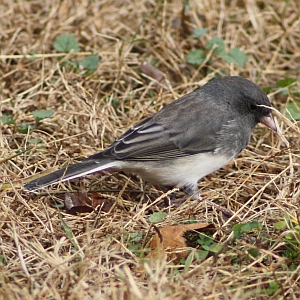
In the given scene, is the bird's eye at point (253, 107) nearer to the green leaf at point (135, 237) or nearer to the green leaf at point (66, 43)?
the green leaf at point (135, 237)

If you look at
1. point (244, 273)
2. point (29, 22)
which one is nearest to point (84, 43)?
point (29, 22)

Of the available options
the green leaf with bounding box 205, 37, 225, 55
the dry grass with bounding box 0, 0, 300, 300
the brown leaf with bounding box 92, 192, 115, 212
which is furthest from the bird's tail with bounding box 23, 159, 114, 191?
the green leaf with bounding box 205, 37, 225, 55

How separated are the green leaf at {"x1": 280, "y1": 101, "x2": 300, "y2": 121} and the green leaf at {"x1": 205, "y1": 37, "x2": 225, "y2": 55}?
0.73 m

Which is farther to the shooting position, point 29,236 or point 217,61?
point 217,61

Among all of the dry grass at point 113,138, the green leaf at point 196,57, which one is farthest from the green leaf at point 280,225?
the green leaf at point 196,57

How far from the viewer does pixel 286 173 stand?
3615 mm

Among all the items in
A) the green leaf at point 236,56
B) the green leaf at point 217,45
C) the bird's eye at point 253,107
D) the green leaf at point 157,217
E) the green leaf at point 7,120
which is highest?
the green leaf at point 217,45

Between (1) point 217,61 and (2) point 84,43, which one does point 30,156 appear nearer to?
(2) point 84,43

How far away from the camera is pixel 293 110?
164 inches

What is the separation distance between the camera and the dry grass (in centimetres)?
247

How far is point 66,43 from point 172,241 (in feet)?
7.68

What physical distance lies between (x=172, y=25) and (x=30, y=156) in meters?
2.06

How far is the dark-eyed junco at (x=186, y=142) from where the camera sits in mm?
3387

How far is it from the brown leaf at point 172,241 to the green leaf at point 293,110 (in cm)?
144
